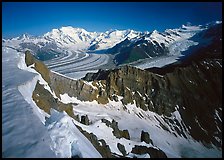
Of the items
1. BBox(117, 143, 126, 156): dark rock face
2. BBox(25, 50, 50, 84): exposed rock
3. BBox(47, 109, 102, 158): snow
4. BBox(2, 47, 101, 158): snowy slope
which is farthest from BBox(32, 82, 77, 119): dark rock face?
BBox(47, 109, 102, 158): snow

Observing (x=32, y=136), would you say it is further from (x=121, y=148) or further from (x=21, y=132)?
(x=121, y=148)

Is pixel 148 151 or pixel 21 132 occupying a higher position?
pixel 21 132

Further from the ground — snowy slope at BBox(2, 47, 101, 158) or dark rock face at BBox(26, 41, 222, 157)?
snowy slope at BBox(2, 47, 101, 158)

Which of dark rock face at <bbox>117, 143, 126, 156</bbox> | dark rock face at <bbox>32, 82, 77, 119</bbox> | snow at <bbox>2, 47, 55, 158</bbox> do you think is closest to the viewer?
snow at <bbox>2, 47, 55, 158</bbox>

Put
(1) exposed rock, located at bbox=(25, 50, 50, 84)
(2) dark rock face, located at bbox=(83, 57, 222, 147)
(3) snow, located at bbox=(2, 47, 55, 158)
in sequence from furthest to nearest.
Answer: (2) dark rock face, located at bbox=(83, 57, 222, 147)
(1) exposed rock, located at bbox=(25, 50, 50, 84)
(3) snow, located at bbox=(2, 47, 55, 158)

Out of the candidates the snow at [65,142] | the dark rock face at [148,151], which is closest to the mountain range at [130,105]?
the dark rock face at [148,151]

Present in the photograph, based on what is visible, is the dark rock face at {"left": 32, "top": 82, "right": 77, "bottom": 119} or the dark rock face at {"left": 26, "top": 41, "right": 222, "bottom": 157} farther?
the dark rock face at {"left": 26, "top": 41, "right": 222, "bottom": 157}

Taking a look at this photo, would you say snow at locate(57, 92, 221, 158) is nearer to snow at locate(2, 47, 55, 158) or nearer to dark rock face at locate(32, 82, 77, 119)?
dark rock face at locate(32, 82, 77, 119)

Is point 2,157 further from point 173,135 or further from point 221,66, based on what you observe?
point 221,66

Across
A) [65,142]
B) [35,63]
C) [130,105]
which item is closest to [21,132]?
[65,142]


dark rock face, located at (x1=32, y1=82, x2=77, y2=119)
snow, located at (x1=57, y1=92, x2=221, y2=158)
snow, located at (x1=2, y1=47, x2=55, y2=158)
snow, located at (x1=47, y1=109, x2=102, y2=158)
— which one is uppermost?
snow, located at (x1=2, y1=47, x2=55, y2=158)

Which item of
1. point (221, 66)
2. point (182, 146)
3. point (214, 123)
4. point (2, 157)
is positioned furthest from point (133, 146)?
point (221, 66)

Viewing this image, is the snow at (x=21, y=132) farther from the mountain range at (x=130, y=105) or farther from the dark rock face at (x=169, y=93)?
the dark rock face at (x=169, y=93)
